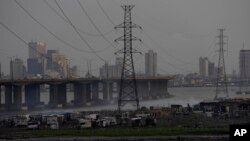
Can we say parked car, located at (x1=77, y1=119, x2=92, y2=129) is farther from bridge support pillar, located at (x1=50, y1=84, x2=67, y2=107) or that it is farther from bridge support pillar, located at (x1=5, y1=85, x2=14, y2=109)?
bridge support pillar, located at (x1=50, y1=84, x2=67, y2=107)

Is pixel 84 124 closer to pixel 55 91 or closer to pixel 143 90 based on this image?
pixel 55 91

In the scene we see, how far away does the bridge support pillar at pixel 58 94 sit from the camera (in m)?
84.4

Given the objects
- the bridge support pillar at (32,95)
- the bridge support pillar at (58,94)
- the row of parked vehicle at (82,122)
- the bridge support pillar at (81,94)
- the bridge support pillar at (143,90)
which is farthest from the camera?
the bridge support pillar at (143,90)

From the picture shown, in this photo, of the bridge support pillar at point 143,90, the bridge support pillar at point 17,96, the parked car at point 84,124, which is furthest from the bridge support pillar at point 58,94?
the parked car at point 84,124

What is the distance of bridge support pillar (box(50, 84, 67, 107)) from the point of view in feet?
277

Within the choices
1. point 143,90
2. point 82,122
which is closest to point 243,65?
point 143,90

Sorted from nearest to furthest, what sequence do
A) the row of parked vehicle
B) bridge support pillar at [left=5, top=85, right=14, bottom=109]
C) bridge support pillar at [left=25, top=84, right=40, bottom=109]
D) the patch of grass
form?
1. the patch of grass
2. the row of parked vehicle
3. bridge support pillar at [left=5, top=85, right=14, bottom=109]
4. bridge support pillar at [left=25, top=84, right=40, bottom=109]

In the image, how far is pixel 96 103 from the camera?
9225 centimetres

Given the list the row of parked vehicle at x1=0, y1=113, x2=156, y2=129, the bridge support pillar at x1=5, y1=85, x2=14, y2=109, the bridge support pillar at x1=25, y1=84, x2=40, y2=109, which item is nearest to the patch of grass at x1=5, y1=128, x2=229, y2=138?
the row of parked vehicle at x1=0, y1=113, x2=156, y2=129

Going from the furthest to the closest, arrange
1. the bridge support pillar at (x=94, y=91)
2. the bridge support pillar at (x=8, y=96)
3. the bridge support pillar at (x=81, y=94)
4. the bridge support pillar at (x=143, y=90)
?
the bridge support pillar at (x=143, y=90) → the bridge support pillar at (x=94, y=91) → the bridge support pillar at (x=81, y=94) → the bridge support pillar at (x=8, y=96)

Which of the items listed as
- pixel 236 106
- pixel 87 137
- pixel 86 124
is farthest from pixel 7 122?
pixel 236 106

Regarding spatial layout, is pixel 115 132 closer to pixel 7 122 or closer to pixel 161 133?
pixel 161 133

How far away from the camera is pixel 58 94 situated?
283 ft

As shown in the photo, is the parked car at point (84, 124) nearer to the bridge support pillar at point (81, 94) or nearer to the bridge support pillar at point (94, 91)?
the bridge support pillar at point (81, 94)
